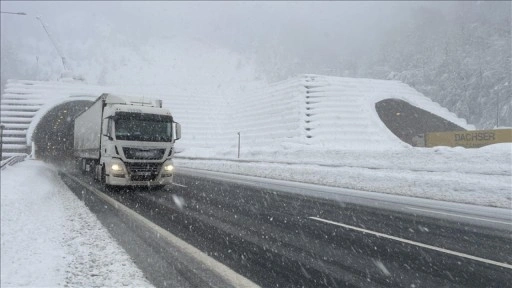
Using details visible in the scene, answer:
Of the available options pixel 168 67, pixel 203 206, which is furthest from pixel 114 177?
pixel 168 67

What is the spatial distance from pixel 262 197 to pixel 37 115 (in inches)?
1754

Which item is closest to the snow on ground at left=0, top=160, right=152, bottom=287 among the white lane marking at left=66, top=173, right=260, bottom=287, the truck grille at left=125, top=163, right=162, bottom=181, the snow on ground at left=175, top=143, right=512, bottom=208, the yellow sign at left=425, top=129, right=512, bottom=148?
the white lane marking at left=66, top=173, right=260, bottom=287

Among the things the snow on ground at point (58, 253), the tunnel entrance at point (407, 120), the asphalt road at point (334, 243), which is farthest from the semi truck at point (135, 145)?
the tunnel entrance at point (407, 120)

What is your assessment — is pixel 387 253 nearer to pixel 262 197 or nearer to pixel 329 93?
pixel 262 197

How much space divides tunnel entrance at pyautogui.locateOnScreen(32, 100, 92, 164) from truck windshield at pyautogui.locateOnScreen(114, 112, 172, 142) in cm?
3757

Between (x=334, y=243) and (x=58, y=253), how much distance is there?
13.4 feet

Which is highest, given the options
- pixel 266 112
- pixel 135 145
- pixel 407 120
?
pixel 266 112

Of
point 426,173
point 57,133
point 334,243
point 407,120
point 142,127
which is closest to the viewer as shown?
point 334,243

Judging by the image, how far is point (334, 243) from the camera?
5820 millimetres

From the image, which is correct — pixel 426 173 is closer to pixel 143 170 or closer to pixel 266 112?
pixel 143 170

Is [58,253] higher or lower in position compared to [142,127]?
lower

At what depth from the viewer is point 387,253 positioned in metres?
5.34

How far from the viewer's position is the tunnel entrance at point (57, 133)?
47.1 metres

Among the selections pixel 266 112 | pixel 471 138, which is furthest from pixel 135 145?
pixel 266 112
